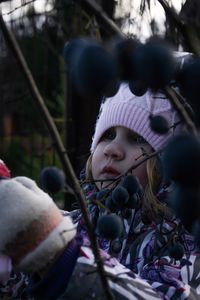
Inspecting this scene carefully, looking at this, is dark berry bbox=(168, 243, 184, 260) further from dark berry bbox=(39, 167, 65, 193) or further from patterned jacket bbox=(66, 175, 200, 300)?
dark berry bbox=(39, 167, 65, 193)

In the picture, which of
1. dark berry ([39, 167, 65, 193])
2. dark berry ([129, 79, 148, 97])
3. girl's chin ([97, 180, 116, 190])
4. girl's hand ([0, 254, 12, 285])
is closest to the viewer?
dark berry ([129, 79, 148, 97])

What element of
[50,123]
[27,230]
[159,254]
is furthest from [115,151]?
[50,123]

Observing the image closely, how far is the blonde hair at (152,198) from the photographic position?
1.24 metres

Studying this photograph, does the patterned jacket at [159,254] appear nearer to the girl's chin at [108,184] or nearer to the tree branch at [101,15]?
the girl's chin at [108,184]

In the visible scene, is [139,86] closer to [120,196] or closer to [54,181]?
[54,181]

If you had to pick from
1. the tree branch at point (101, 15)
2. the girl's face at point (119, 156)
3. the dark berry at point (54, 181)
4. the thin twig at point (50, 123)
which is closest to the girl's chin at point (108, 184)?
the girl's face at point (119, 156)

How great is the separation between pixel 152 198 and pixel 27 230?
0.44 m

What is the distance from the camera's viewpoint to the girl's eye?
1412 millimetres

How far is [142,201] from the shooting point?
125 centimetres

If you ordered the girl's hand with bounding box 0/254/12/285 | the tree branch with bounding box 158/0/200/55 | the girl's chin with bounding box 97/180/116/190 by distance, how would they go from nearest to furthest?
the tree branch with bounding box 158/0/200/55
the girl's hand with bounding box 0/254/12/285
the girl's chin with bounding box 97/180/116/190

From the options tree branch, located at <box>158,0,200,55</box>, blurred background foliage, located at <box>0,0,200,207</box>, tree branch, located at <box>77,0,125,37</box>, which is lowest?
blurred background foliage, located at <box>0,0,200,207</box>

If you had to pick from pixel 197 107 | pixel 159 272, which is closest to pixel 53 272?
pixel 159 272

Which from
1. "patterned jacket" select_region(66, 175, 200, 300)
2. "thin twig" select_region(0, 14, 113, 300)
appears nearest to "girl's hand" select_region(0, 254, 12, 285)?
"patterned jacket" select_region(66, 175, 200, 300)

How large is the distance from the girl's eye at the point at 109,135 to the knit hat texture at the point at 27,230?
54 centimetres
